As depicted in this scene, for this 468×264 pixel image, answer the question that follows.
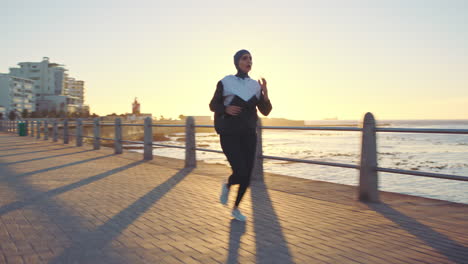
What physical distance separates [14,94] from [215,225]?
127 metres

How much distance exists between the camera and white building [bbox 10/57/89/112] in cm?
13475

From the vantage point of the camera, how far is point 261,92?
15.8ft

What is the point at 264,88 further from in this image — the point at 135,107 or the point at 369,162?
the point at 135,107

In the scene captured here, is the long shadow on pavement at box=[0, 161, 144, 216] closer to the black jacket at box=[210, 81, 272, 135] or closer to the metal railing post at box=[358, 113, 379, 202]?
the black jacket at box=[210, 81, 272, 135]

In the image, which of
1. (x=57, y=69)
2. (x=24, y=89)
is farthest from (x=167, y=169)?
(x=57, y=69)

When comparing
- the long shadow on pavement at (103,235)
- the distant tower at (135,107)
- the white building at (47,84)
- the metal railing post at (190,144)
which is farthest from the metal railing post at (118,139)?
the white building at (47,84)

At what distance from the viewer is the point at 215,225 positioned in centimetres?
464

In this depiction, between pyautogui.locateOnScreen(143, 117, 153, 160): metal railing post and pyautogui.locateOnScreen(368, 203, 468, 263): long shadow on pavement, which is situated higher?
pyautogui.locateOnScreen(143, 117, 153, 160): metal railing post

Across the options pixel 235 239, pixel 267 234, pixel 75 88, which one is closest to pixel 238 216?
pixel 267 234

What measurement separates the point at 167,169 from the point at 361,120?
5.25 m

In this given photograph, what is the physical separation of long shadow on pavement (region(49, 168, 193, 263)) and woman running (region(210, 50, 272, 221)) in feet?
4.12

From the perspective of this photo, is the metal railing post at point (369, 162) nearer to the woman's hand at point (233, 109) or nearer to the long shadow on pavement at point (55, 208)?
the woman's hand at point (233, 109)

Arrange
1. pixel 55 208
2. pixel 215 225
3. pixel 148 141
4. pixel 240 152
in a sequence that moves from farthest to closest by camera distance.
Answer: pixel 148 141
pixel 55 208
pixel 240 152
pixel 215 225

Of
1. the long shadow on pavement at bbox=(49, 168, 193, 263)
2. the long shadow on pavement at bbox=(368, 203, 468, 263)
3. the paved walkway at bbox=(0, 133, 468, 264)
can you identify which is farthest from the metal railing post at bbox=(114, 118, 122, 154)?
the long shadow on pavement at bbox=(368, 203, 468, 263)
